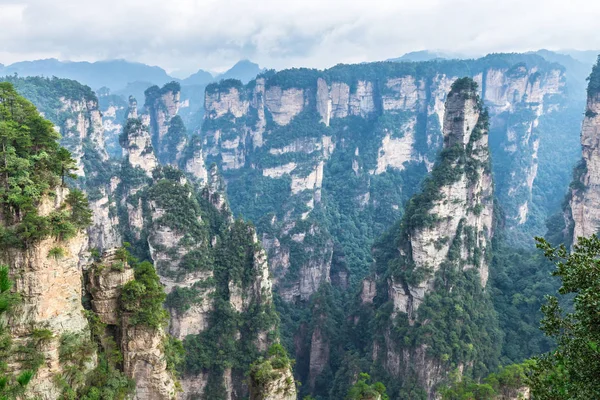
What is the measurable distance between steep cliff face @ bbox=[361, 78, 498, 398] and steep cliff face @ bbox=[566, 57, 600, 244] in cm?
960

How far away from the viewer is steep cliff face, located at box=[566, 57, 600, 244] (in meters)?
42.0

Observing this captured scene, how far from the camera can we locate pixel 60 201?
60.1ft

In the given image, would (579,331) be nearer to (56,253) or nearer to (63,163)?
(56,253)

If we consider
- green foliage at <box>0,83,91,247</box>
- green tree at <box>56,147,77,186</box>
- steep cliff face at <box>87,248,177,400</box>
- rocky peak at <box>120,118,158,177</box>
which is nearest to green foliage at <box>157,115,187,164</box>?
rocky peak at <box>120,118,158,177</box>

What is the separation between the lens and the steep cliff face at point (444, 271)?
1465 inches

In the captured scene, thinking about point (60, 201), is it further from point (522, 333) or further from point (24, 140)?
point (522, 333)

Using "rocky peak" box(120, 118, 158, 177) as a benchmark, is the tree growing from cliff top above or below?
below

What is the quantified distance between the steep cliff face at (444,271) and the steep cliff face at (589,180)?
9.60 m

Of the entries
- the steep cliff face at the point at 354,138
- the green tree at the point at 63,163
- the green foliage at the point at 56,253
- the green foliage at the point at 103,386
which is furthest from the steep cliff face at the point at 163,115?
the green foliage at the point at 56,253

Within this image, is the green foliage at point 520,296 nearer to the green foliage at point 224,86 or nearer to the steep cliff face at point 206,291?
the steep cliff face at point 206,291

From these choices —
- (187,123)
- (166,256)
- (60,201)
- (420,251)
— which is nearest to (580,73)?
(187,123)

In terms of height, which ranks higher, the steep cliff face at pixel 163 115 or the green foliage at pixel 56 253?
the steep cliff face at pixel 163 115

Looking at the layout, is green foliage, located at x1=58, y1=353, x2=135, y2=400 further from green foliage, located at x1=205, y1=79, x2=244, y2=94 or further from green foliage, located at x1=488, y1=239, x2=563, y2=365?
green foliage, located at x1=205, y1=79, x2=244, y2=94

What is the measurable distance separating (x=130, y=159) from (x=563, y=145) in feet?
355
